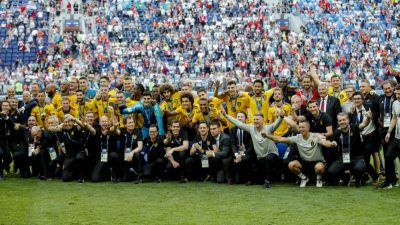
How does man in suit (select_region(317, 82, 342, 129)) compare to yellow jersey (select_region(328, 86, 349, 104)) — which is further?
yellow jersey (select_region(328, 86, 349, 104))

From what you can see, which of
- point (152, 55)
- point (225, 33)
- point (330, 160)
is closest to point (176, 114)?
point (330, 160)

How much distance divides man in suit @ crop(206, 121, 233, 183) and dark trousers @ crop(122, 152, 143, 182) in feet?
3.89

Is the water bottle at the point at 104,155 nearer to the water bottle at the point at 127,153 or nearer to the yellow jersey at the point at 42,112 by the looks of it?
the water bottle at the point at 127,153

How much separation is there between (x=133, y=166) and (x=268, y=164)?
97.9 inches

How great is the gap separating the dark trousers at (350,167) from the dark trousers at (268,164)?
904mm

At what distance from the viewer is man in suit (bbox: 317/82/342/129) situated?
12.9 metres

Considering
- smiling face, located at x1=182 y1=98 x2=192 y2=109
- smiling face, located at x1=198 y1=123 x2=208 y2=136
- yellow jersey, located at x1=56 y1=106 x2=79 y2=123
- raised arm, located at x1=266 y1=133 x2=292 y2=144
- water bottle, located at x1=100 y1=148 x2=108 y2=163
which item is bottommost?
water bottle, located at x1=100 y1=148 x2=108 y2=163

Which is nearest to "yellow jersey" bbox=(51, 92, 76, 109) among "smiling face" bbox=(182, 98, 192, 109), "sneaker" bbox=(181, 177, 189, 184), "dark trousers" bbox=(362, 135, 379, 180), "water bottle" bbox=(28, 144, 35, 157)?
"water bottle" bbox=(28, 144, 35, 157)

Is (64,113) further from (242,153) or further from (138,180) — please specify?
(242,153)

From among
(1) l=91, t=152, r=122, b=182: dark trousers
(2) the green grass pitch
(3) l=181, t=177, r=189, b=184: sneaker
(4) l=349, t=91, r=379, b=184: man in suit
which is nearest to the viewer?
(2) the green grass pitch

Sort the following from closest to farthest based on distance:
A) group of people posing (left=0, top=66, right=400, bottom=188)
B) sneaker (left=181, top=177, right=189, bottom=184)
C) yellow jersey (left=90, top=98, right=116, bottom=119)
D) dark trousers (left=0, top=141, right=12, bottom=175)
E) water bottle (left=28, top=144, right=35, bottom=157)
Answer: group of people posing (left=0, top=66, right=400, bottom=188) < sneaker (left=181, top=177, right=189, bottom=184) < dark trousers (left=0, top=141, right=12, bottom=175) < water bottle (left=28, top=144, right=35, bottom=157) < yellow jersey (left=90, top=98, right=116, bottom=119)

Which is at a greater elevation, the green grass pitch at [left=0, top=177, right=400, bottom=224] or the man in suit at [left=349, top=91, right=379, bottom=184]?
the man in suit at [left=349, top=91, right=379, bottom=184]

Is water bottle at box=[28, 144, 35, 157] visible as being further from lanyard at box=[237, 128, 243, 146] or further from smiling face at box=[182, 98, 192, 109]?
lanyard at box=[237, 128, 243, 146]

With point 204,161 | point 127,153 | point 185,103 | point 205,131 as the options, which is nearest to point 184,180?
point 204,161
